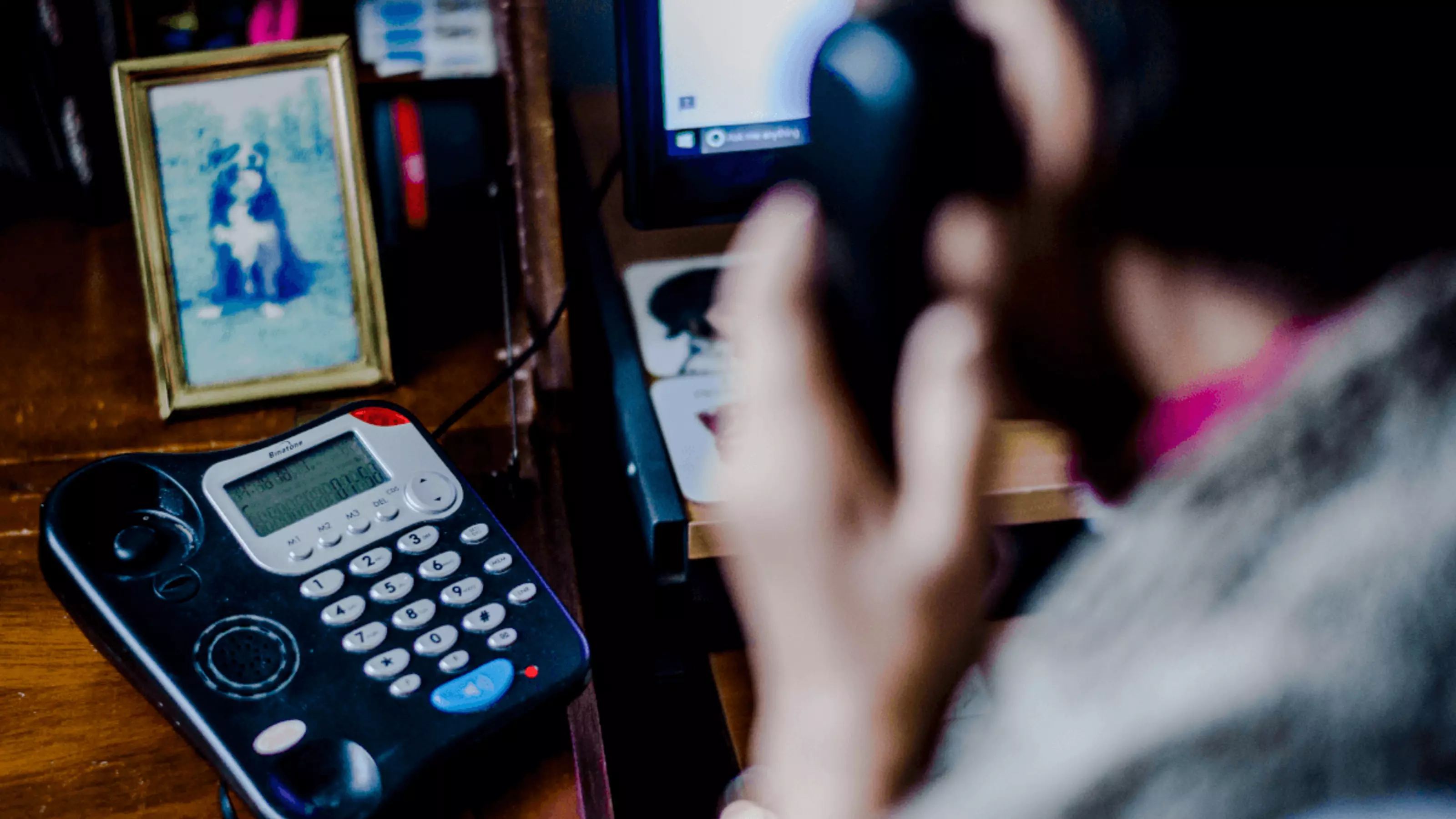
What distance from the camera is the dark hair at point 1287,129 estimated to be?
307 mm

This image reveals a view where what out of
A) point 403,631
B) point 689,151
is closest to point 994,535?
point 403,631

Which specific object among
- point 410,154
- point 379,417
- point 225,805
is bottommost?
point 225,805

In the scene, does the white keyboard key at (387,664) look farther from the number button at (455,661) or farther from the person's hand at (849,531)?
the person's hand at (849,531)

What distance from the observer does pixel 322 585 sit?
1.85 feet

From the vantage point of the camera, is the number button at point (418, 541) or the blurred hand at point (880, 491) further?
the number button at point (418, 541)

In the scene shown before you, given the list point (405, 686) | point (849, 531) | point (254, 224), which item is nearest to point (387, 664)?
point (405, 686)

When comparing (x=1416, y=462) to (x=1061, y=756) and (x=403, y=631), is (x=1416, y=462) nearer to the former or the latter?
(x=1061, y=756)

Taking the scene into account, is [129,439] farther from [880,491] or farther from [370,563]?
[880,491]

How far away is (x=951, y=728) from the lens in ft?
2.47

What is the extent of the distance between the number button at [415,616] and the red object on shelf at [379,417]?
128mm

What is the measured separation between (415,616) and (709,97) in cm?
43

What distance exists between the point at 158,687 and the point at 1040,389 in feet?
1.39

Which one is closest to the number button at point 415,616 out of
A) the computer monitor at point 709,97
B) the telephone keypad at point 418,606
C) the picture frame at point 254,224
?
the telephone keypad at point 418,606

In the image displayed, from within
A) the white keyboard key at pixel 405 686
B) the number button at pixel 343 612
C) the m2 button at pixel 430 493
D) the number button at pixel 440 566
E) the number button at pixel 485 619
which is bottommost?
the white keyboard key at pixel 405 686
